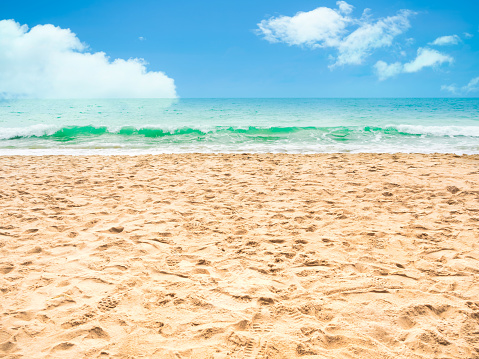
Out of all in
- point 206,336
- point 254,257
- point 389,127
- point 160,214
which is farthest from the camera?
point 389,127

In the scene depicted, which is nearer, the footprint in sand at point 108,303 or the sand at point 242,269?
the sand at point 242,269

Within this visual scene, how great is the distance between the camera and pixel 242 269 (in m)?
3.34

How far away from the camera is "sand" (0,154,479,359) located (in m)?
2.36

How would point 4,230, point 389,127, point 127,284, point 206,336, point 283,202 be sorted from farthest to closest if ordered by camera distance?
point 389,127 < point 283,202 < point 4,230 < point 127,284 < point 206,336

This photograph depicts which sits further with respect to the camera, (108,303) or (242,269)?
(242,269)

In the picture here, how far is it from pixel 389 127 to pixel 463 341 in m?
17.3

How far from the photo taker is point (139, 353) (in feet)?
7.39

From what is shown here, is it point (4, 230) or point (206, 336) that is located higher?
point (4, 230)

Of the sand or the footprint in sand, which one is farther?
the footprint in sand

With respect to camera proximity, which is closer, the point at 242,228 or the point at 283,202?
the point at 242,228

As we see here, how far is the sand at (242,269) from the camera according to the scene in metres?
2.36

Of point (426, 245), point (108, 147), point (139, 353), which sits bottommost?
point (139, 353)

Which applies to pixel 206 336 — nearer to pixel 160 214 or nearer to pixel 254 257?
pixel 254 257

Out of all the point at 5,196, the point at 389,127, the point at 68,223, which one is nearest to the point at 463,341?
the point at 68,223
